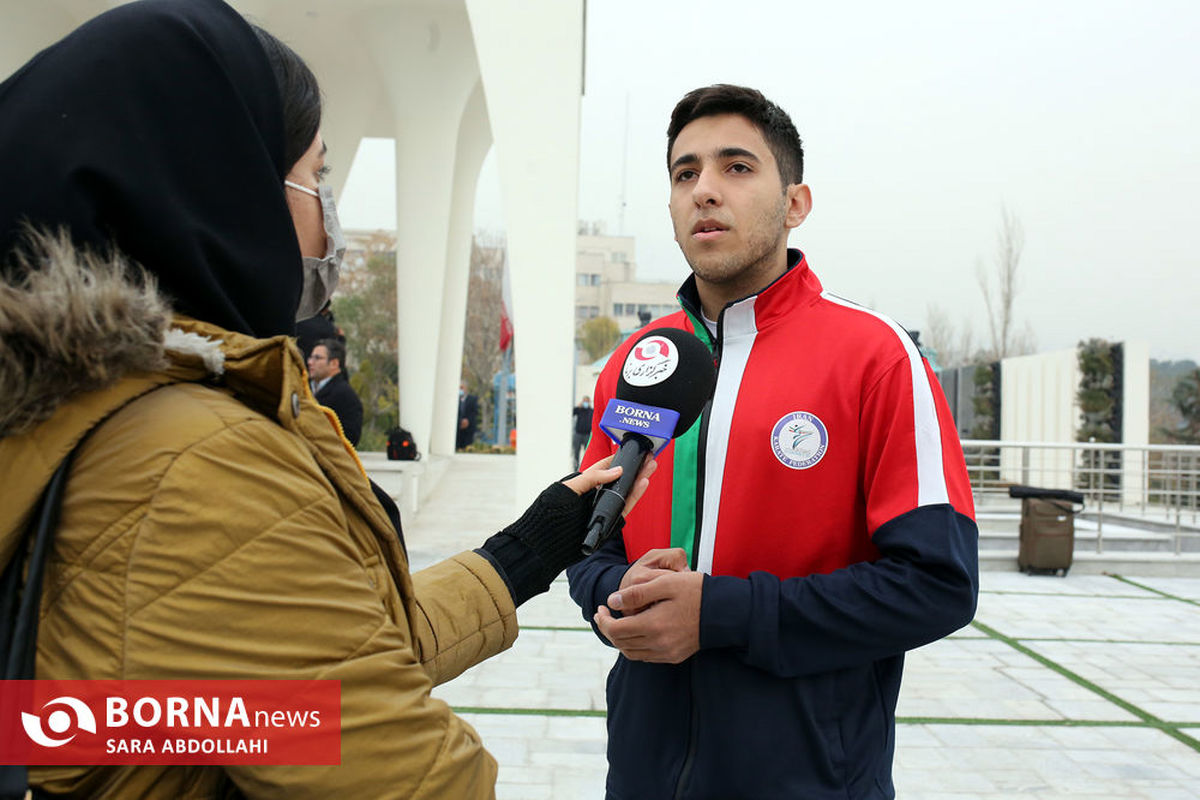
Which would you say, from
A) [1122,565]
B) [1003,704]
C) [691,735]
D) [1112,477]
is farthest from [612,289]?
[691,735]

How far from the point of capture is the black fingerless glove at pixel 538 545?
4.91ft

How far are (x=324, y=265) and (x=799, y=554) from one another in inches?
40.2

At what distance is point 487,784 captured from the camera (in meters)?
1.04

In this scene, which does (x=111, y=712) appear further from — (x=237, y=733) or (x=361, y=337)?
(x=361, y=337)

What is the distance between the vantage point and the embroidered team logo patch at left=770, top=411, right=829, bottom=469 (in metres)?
1.67

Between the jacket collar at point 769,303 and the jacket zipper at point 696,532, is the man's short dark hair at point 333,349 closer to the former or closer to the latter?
the jacket zipper at point 696,532

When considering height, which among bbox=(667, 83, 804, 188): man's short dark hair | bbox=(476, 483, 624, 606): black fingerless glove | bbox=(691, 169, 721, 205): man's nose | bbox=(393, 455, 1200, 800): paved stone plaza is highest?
bbox=(667, 83, 804, 188): man's short dark hair

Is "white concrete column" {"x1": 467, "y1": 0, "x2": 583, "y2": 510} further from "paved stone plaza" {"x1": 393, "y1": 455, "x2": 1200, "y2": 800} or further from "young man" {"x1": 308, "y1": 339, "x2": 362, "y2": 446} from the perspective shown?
"paved stone plaza" {"x1": 393, "y1": 455, "x2": 1200, "y2": 800}

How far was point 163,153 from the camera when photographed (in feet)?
3.32

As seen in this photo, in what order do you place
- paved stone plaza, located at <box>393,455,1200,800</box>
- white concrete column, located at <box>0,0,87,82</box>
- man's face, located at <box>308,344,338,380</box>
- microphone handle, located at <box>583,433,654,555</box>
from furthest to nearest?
1. white concrete column, located at <box>0,0,87,82</box>
2. man's face, located at <box>308,344,338,380</box>
3. paved stone plaza, located at <box>393,455,1200,800</box>
4. microphone handle, located at <box>583,433,654,555</box>

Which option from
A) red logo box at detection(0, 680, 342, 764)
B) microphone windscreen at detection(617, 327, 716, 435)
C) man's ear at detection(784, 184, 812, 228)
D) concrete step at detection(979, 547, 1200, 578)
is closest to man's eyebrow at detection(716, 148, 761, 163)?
man's ear at detection(784, 184, 812, 228)

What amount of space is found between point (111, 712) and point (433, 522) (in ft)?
33.7

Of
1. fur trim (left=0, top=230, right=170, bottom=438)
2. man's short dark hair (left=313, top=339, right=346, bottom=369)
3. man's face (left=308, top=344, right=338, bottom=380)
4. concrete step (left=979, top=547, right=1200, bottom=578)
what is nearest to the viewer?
fur trim (left=0, top=230, right=170, bottom=438)

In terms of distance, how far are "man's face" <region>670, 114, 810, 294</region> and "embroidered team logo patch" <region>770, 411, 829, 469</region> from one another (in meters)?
0.36
